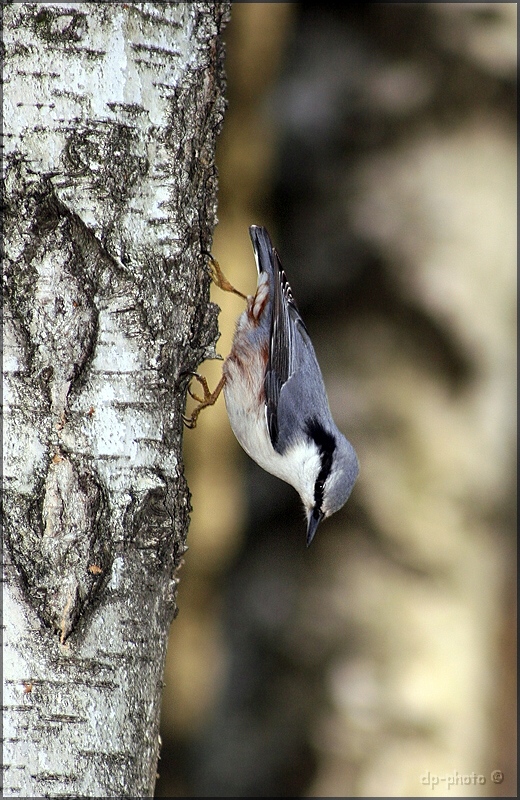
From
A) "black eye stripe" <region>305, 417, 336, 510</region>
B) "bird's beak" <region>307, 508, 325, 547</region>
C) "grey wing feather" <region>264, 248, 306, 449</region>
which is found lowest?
"bird's beak" <region>307, 508, 325, 547</region>

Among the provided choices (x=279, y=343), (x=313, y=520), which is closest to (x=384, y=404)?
(x=279, y=343)

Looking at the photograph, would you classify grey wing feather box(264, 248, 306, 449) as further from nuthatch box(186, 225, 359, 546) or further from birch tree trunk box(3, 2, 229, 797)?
birch tree trunk box(3, 2, 229, 797)

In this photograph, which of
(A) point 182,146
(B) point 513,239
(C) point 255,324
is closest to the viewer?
(A) point 182,146

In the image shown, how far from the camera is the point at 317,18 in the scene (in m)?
3.25

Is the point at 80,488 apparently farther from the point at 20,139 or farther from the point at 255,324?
the point at 255,324

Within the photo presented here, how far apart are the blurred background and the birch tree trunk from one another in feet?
5.83

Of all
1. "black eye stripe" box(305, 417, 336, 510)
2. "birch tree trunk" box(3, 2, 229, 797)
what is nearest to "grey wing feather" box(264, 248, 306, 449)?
"black eye stripe" box(305, 417, 336, 510)

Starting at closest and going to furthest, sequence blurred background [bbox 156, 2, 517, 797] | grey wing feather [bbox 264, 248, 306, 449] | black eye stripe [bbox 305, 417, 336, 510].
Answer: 1. black eye stripe [bbox 305, 417, 336, 510]
2. grey wing feather [bbox 264, 248, 306, 449]
3. blurred background [bbox 156, 2, 517, 797]

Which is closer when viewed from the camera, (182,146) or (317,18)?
(182,146)

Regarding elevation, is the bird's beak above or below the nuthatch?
below

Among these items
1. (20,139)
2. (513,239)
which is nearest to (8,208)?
(20,139)

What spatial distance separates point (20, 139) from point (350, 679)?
8.84ft

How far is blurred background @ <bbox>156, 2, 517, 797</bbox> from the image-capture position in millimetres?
3045

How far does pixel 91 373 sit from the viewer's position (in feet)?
4.59
